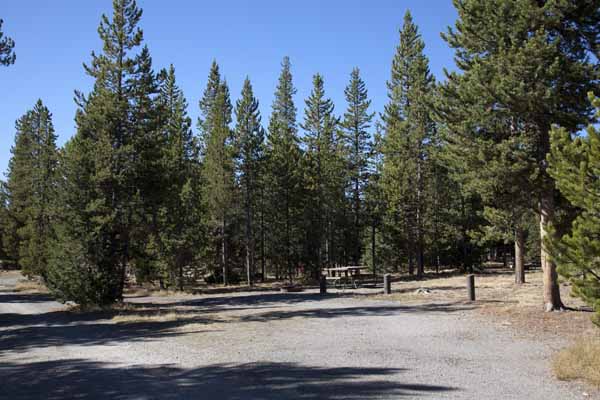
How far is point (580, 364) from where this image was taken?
287 inches

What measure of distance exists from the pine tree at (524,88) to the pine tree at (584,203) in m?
6.37

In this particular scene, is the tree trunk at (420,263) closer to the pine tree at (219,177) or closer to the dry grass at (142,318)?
the pine tree at (219,177)

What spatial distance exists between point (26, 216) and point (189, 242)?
66.7ft

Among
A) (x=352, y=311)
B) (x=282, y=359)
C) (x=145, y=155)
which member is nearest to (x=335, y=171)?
(x=145, y=155)

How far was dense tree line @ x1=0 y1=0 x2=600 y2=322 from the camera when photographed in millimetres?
13016

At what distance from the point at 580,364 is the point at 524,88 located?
7949mm

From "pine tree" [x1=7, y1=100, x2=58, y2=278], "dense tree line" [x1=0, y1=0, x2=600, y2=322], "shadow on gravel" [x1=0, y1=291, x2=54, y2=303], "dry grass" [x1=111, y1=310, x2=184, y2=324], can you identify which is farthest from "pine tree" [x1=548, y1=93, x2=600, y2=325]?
"pine tree" [x1=7, y1=100, x2=58, y2=278]

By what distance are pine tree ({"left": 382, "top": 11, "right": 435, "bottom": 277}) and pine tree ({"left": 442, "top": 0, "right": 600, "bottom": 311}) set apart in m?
22.6

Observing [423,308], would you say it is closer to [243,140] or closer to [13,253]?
[243,140]

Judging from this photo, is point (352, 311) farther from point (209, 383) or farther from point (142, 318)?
point (209, 383)

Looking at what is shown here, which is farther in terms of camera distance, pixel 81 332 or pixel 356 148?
pixel 356 148

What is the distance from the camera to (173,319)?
15914mm

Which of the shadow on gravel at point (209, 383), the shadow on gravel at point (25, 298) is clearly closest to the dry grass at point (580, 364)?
the shadow on gravel at point (209, 383)

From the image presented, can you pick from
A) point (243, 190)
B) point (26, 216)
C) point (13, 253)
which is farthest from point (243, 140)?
point (13, 253)
